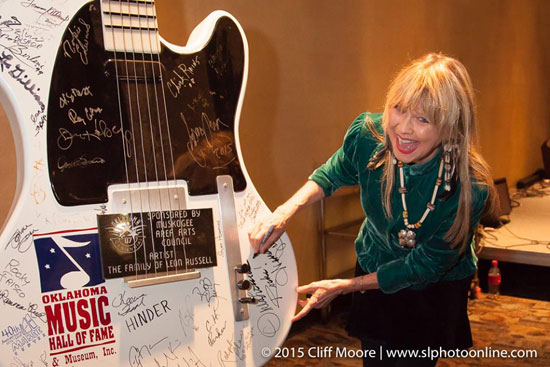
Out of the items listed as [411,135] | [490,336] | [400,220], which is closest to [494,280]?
[490,336]

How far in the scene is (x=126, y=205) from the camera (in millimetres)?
1223

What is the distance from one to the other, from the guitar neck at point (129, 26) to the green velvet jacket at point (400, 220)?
560 mm

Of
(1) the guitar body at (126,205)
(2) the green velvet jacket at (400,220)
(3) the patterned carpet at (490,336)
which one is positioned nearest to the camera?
(1) the guitar body at (126,205)

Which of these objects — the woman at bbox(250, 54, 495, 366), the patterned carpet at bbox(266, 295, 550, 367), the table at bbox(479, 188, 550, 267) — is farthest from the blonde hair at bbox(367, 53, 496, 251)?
the table at bbox(479, 188, 550, 267)

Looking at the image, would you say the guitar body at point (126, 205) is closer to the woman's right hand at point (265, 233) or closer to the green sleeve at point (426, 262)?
the woman's right hand at point (265, 233)

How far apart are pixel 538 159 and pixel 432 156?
550 cm

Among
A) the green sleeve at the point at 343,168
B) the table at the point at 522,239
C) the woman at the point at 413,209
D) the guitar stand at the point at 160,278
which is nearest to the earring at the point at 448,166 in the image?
the woman at the point at 413,209

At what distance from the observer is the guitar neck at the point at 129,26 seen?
48.7 inches

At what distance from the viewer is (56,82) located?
1.18m

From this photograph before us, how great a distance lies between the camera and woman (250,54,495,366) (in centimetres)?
134

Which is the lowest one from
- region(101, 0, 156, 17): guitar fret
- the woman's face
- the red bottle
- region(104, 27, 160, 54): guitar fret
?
the red bottle

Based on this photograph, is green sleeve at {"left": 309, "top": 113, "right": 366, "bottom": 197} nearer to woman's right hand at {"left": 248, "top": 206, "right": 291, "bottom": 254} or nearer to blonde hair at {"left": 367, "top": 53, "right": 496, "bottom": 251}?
blonde hair at {"left": 367, "top": 53, "right": 496, "bottom": 251}

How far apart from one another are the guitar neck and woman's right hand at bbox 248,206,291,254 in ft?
1.48

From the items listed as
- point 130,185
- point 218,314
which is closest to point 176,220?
point 130,185
